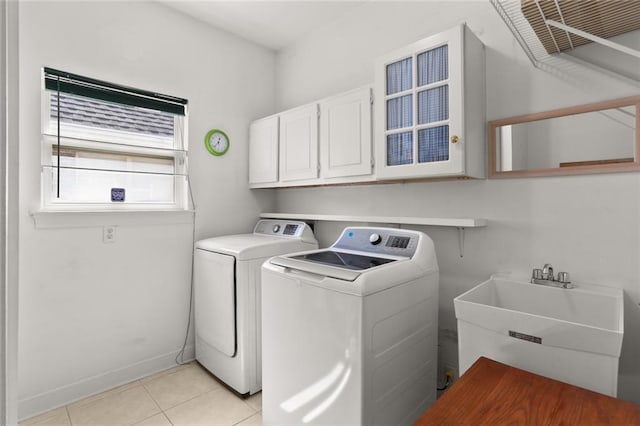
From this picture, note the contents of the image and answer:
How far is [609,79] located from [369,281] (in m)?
1.45

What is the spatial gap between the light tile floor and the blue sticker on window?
52.6 inches

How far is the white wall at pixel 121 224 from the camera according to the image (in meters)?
1.99

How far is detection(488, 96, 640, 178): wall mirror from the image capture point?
1454 millimetres

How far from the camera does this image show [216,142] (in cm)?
281

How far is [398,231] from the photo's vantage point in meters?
1.89

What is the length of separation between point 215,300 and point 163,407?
715mm

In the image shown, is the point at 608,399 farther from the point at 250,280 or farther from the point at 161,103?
the point at 161,103

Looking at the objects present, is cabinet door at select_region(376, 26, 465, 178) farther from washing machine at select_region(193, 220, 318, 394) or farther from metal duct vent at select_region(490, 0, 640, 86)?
washing machine at select_region(193, 220, 318, 394)

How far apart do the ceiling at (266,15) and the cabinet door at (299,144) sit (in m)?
0.80

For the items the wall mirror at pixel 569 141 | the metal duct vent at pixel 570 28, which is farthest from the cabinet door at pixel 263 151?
the metal duct vent at pixel 570 28

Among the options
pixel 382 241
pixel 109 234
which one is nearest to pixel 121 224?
pixel 109 234

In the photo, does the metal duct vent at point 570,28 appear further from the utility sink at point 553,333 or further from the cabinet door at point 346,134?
the utility sink at point 553,333

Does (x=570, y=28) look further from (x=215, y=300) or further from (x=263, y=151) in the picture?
(x=215, y=300)

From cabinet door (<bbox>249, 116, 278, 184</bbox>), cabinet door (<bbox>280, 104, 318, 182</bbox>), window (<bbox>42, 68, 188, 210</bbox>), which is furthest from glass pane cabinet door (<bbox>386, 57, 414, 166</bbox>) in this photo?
window (<bbox>42, 68, 188, 210</bbox>)
